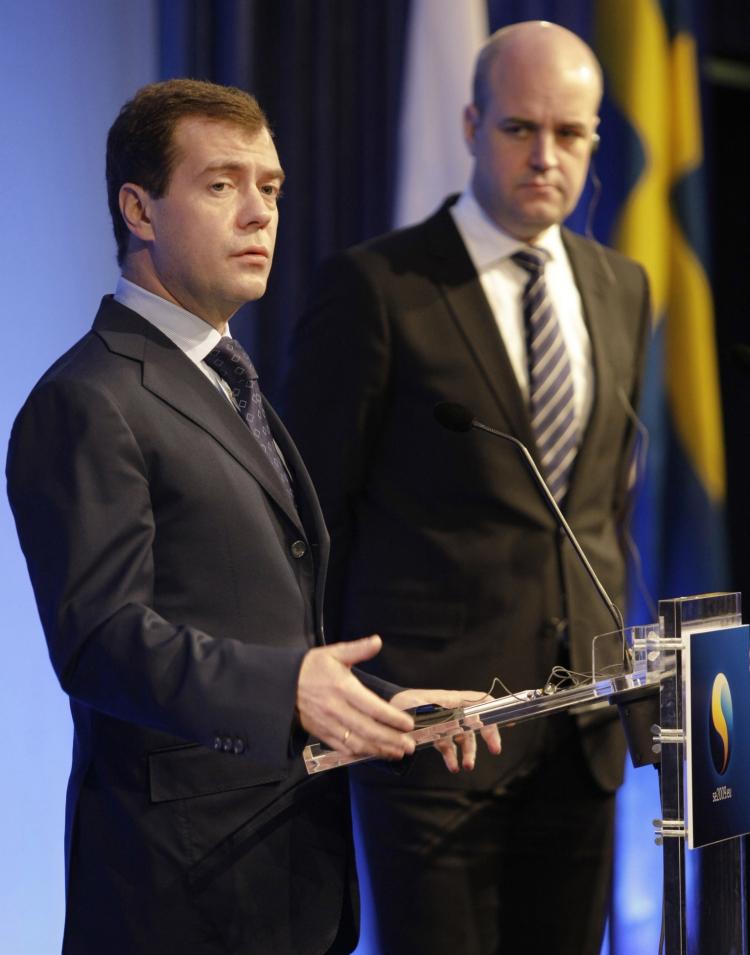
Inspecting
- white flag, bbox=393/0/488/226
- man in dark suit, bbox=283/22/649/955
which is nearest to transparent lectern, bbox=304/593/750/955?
man in dark suit, bbox=283/22/649/955

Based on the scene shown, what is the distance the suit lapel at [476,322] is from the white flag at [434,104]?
16.6 inches

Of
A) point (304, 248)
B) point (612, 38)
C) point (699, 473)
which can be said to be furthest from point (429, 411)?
point (612, 38)

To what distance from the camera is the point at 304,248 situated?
286 centimetres

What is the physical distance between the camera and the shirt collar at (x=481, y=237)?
2.53 metres

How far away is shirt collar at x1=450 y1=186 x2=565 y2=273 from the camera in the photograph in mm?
2527

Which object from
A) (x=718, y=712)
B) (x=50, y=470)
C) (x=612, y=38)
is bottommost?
(x=718, y=712)

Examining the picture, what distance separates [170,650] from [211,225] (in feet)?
1.80

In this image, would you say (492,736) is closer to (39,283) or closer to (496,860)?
(496,860)

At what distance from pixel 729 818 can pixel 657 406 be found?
1868 mm

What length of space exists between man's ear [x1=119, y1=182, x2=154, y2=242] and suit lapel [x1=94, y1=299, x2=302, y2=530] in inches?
4.1

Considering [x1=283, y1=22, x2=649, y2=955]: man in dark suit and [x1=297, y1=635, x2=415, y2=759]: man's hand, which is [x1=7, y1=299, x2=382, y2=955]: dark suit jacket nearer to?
[x1=297, y1=635, x2=415, y2=759]: man's hand

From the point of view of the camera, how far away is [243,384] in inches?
66.7

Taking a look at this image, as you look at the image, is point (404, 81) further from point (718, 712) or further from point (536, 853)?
point (718, 712)

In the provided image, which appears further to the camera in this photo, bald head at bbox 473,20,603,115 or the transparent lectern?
bald head at bbox 473,20,603,115
